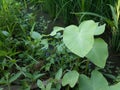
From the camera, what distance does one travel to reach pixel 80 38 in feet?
4.56

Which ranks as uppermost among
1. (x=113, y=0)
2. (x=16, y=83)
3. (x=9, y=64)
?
(x=113, y=0)

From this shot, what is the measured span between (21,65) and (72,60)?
345mm

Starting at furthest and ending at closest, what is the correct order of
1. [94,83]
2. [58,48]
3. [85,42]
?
[58,48], [94,83], [85,42]

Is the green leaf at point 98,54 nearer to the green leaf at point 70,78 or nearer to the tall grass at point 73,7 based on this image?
the green leaf at point 70,78

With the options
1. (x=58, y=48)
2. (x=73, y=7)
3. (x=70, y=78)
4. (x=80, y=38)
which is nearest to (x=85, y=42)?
(x=80, y=38)

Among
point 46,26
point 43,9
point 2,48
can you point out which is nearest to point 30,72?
point 2,48

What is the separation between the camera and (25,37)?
2070 mm

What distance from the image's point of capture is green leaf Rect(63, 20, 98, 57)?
1335 millimetres

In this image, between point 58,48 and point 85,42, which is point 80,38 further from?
point 58,48

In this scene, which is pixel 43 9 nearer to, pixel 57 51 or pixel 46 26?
pixel 46 26

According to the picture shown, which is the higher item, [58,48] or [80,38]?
[80,38]

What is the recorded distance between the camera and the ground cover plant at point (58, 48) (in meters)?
1.45

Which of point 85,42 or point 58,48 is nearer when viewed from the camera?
point 85,42

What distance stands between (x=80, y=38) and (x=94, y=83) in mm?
249
